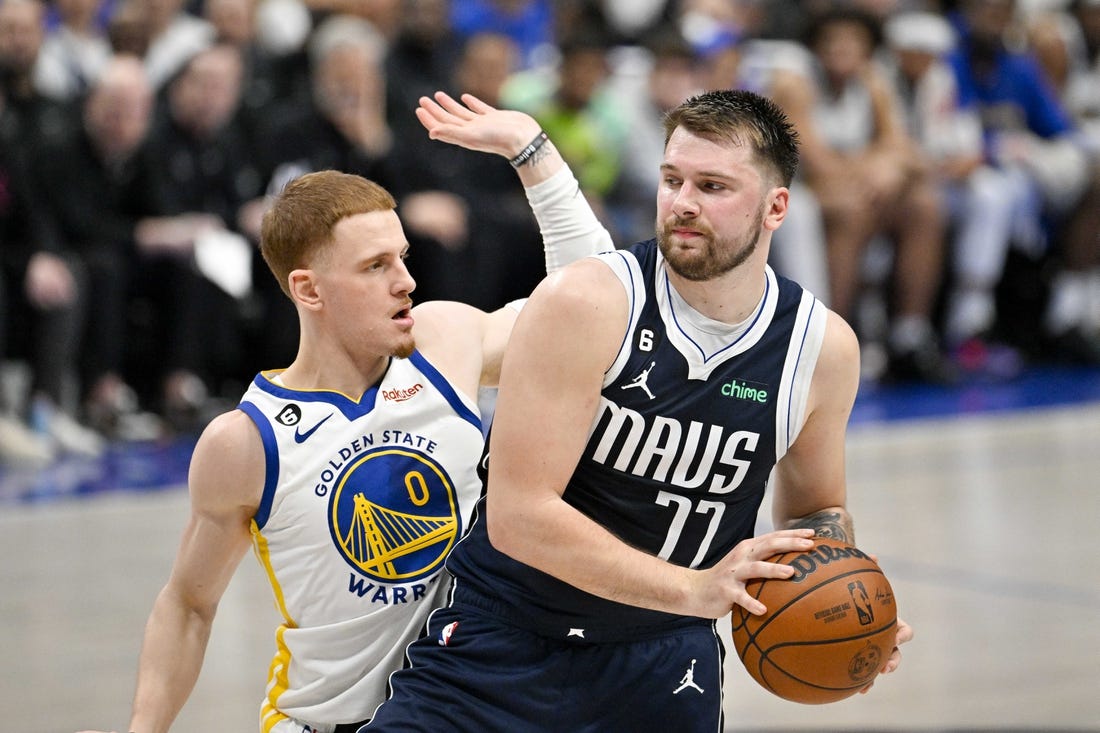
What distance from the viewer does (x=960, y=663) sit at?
589cm

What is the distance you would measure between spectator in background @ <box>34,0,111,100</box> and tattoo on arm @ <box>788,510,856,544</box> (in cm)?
694

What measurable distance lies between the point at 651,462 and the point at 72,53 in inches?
288

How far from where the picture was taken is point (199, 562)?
10.5ft

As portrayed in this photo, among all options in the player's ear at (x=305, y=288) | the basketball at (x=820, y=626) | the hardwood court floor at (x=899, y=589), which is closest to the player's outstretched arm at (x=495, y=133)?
the player's ear at (x=305, y=288)

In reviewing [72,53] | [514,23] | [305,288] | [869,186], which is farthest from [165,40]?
[305,288]

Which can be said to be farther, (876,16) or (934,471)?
(876,16)

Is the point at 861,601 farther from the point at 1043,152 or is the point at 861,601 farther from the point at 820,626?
the point at 1043,152

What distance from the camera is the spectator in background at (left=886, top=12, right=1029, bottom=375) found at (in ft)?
37.9

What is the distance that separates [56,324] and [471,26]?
4.13 m

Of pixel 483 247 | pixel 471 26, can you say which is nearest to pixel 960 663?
pixel 483 247

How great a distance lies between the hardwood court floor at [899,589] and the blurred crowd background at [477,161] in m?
0.98

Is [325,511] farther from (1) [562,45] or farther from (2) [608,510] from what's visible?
(1) [562,45]

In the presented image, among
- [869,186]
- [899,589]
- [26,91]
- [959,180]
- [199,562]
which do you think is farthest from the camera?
[959,180]

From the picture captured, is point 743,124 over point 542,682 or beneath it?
over
